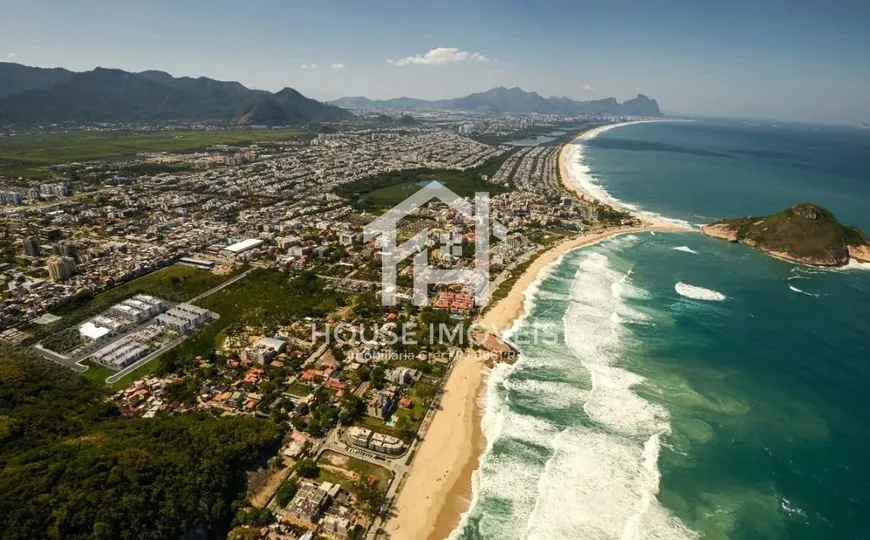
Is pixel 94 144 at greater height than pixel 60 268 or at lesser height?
greater

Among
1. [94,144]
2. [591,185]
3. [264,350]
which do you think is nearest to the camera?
[264,350]

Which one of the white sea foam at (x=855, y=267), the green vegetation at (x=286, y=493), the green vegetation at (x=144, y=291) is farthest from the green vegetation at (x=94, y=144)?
the white sea foam at (x=855, y=267)

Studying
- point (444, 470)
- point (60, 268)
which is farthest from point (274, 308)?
point (60, 268)

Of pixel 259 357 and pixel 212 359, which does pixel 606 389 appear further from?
pixel 212 359

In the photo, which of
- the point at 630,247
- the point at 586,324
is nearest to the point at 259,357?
the point at 586,324

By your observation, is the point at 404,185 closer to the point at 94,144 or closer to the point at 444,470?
the point at 444,470

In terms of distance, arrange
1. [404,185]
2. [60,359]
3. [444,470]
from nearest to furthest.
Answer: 1. [444,470]
2. [60,359]
3. [404,185]
